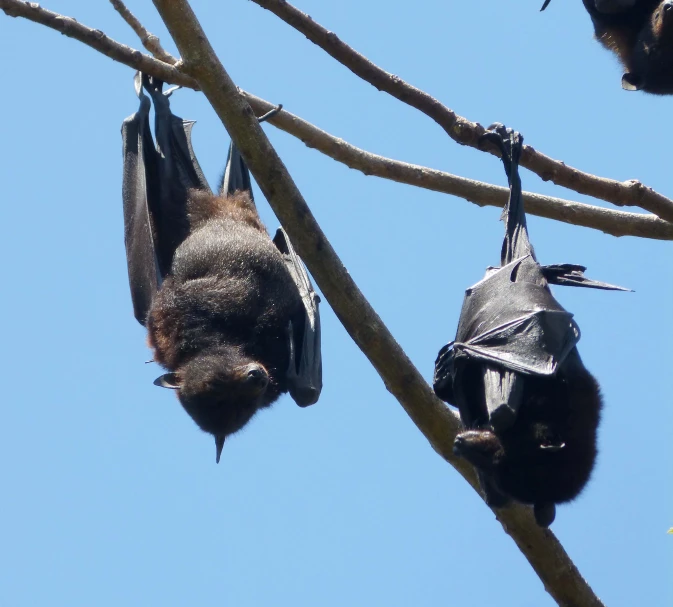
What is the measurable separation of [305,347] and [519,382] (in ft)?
8.50

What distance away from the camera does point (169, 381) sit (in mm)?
7793

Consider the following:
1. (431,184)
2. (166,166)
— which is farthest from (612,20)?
(166,166)

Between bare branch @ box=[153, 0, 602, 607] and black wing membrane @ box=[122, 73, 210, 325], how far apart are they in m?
3.45

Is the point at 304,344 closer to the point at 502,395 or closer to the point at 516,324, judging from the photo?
the point at 516,324

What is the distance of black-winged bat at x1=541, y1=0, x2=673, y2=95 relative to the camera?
891cm

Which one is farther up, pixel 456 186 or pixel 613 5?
pixel 613 5

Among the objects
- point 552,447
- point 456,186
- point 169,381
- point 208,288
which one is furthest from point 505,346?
point 169,381

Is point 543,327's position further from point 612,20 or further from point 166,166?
point 612,20

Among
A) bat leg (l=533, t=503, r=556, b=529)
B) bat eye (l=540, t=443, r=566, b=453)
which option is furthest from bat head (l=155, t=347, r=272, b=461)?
bat leg (l=533, t=503, r=556, b=529)

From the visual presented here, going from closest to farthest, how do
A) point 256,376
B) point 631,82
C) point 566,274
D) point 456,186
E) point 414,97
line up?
point 414,97, point 566,274, point 456,186, point 256,376, point 631,82

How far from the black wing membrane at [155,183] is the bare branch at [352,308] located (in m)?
3.45

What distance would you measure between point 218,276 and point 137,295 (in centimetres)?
97

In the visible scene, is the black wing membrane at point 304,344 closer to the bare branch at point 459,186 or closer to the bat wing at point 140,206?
the bare branch at point 459,186

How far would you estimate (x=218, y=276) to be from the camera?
786 cm
